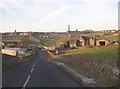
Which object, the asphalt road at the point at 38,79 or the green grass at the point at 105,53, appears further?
the green grass at the point at 105,53

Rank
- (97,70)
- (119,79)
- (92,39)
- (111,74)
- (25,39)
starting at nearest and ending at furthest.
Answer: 1. (119,79)
2. (111,74)
3. (97,70)
4. (92,39)
5. (25,39)

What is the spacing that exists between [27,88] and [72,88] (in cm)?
253

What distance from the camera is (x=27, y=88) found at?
1812cm

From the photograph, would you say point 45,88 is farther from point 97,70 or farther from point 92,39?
point 92,39

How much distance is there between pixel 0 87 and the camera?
18688 mm

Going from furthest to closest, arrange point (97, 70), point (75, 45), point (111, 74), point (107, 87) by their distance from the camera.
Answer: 1. point (75, 45)
2. point (97, 70)
3. point (111, 74)
4. point (107, 87)

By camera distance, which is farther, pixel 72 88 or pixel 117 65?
pixel 117 65

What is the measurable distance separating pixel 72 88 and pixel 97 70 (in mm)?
9601

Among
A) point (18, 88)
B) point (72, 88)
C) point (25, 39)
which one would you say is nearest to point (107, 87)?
point (72, 88)

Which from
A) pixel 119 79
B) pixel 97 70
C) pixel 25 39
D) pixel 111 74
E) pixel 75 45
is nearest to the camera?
pixel 119 79

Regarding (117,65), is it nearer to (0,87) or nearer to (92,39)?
(0,87)

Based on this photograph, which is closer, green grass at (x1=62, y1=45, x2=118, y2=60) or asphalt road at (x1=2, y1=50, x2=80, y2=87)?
asphalt road at (x1=2, y1=50, x2=80, y2=87)

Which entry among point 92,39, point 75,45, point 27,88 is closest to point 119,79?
point 27,88

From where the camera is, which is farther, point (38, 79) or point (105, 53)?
point (105, 53)
